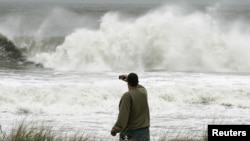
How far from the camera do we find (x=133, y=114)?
7668 millimetres

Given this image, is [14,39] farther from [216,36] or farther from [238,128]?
[238,128]

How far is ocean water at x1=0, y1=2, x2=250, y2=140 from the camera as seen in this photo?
48.4ft

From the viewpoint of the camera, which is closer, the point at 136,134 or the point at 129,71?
the point at 136,134

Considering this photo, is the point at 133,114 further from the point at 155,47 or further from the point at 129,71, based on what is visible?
the point at 155,47

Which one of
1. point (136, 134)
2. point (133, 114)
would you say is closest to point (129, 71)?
point (136, 134)

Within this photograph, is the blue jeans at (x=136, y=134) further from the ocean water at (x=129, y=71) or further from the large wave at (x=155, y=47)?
the large wave at (x=155, y=47)

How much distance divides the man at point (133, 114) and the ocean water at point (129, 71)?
2.92m

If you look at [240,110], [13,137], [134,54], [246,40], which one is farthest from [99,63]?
[13,137]

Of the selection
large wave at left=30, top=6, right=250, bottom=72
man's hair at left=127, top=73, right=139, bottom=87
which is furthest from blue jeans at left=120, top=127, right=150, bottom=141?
large wave at left=30, top=6, right=250, bottom=72

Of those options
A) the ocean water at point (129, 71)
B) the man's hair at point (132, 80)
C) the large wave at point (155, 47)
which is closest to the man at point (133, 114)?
the man's hair at point (132, 80)

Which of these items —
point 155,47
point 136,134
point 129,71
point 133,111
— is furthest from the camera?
point 155,47

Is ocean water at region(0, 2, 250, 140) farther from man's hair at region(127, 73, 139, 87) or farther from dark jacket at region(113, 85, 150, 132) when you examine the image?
man's hair at region(127, 73, 139, 87)

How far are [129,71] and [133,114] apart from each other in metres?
19.2

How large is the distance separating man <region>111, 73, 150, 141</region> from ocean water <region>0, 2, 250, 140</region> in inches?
115
